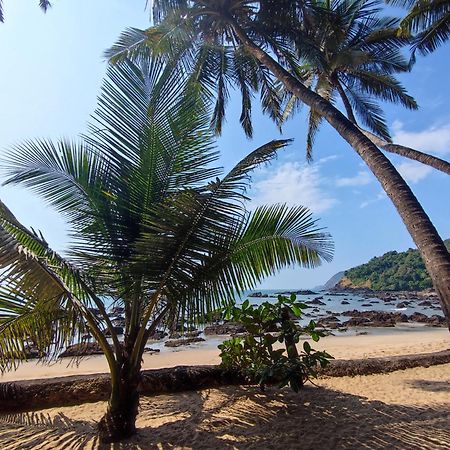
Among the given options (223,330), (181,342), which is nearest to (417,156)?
(181,342)

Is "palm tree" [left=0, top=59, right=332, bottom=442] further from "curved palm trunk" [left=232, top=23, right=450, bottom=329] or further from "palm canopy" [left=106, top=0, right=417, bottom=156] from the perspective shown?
"palm canopy" [left=106, top=0, right=417, bottom=156]

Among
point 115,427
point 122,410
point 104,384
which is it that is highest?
point 104,384

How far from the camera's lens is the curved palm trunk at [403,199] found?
320 cm

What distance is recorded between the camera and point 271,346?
4816mm

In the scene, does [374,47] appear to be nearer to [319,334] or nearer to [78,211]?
[319,334]

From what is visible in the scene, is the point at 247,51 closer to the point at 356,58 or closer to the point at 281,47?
the point at 281,47

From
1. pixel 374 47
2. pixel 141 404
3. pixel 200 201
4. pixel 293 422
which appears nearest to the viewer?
pixel 200 201

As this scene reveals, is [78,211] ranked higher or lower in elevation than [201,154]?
lower

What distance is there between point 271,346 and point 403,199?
2.59 m

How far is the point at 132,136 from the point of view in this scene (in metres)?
4.00

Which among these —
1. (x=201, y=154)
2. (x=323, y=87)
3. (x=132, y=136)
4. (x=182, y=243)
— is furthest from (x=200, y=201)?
(x=323, y=87)

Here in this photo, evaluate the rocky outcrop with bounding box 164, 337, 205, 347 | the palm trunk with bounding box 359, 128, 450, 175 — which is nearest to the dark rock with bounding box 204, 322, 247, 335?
the rocky outcrop with bounding box 164, 337, 205, 347

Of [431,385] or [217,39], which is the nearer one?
[431,385]

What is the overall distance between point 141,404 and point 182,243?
274 cm
